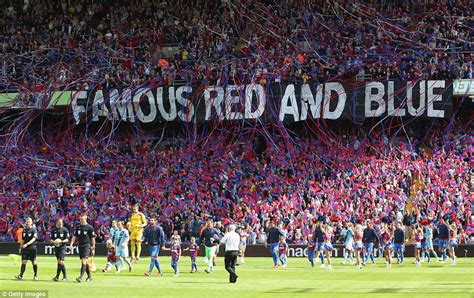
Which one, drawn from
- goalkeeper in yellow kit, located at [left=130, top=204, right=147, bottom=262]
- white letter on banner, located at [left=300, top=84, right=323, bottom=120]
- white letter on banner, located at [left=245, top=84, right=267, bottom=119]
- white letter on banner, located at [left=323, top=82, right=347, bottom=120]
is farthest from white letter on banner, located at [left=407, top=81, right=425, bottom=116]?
goalkeeper in yellow kit, located at [left=130, top=204, right=147, bottom=262]

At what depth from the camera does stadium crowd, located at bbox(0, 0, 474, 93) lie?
48.4 meters

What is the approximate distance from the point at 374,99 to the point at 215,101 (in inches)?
311

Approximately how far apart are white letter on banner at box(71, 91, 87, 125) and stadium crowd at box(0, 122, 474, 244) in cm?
153

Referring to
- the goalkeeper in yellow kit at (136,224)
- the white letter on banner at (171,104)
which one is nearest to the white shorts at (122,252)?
the goalkeeper in yellow kit at (136,224)

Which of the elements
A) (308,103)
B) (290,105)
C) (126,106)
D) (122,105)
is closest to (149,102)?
(126,106)

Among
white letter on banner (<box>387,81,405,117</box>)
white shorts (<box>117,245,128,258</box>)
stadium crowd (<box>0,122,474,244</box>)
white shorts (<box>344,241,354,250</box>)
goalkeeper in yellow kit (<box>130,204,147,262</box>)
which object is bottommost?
white shorts (<box>117,245,128,258</box>)

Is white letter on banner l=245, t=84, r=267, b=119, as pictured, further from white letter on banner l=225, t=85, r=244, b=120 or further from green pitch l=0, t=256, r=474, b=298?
green pitch l=0, t=256, r=474, b=298

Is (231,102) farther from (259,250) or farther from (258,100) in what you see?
(259,250)

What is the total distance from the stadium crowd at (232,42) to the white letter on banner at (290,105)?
0.64 m

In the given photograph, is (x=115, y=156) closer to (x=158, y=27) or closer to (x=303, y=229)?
(x=158, y=27)

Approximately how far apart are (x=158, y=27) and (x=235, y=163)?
1015 centimetres

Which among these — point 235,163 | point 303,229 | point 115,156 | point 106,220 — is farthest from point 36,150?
point 303,229

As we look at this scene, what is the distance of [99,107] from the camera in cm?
5250

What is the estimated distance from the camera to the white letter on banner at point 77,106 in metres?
52.8
